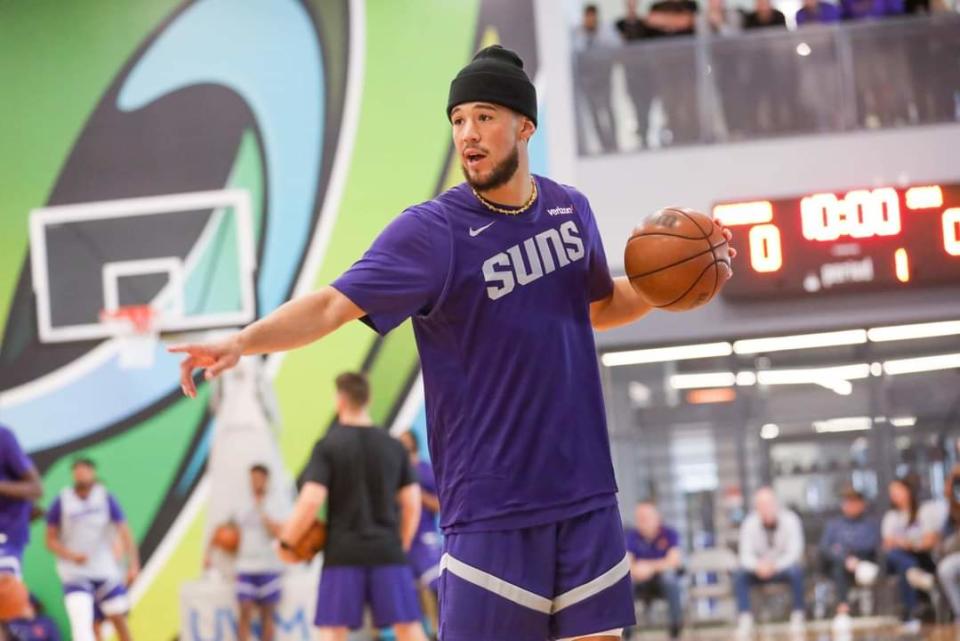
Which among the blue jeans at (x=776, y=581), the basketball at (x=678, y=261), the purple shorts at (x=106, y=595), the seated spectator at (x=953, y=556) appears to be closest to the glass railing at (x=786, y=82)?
the seated spectator at (x=953, y=556)

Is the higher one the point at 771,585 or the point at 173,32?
the point at 173,32

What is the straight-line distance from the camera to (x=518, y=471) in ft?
11.5

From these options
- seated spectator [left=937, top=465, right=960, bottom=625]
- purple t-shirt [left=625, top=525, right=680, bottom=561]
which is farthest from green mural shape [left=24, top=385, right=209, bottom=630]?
seated spectator [left=937, top=465, right=960, bottom=625]

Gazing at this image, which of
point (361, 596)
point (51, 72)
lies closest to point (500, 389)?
point (361, 596)

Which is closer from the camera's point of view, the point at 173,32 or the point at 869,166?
the point at 869,166

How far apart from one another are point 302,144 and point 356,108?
63cm

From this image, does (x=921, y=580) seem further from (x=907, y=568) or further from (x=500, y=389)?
(x=500, y=389)

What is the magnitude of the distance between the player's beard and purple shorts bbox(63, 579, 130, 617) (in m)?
8.55

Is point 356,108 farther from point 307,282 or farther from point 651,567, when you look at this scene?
point 651,567

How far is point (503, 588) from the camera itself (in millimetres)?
3467

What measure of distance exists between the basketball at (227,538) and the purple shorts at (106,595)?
86 cm

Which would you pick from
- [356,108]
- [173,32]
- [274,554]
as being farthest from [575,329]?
[173,32]

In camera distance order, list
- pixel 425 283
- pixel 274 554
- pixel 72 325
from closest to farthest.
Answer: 1. pixel 425 283
2. pixel 274 554
3. pixel 72 325

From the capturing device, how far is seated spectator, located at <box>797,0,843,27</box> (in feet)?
43.7
